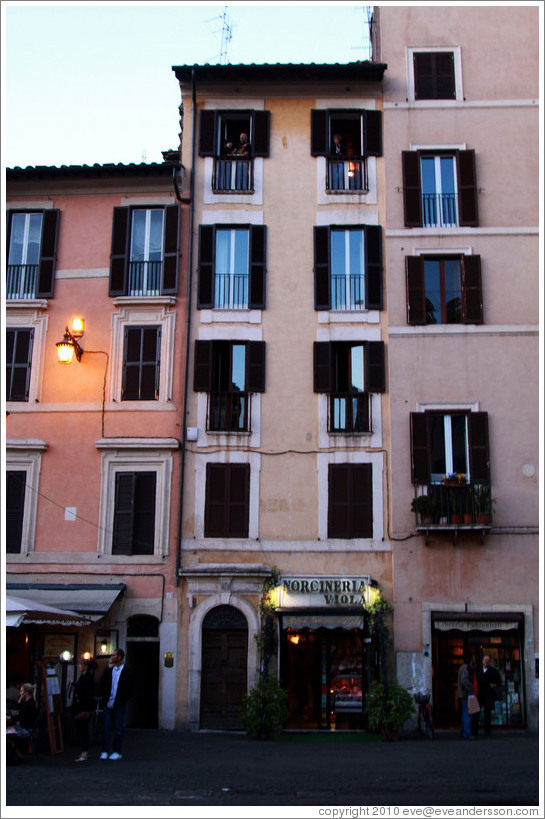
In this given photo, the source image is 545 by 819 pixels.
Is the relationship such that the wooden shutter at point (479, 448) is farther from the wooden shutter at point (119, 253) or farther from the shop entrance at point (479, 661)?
the wooden shutter at point (119, 253)

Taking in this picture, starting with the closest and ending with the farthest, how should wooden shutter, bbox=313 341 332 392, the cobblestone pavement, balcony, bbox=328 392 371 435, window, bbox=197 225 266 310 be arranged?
the cobblestone pavement, balcony, bbox=328 392 371 435, wooden shutter, bbox=313 341 332 392, window, bbox=197 225 266 310

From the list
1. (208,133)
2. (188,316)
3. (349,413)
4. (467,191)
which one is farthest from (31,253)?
(467,191)

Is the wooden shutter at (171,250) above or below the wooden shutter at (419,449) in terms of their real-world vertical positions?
above

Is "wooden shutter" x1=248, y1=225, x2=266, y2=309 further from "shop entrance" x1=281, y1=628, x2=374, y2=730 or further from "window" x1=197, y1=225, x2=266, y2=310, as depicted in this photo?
"shop entrance" x1=281, y1=628, x2=374, y2=730

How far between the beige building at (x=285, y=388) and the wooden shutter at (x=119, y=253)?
5.72ft

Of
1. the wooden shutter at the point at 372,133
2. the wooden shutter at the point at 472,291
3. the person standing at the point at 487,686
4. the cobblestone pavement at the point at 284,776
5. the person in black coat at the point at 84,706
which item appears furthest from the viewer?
the wooden shutter at the point at 372,133

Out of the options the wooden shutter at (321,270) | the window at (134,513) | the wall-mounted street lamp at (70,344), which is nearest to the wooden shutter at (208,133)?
the wooden shutter at (321,270)

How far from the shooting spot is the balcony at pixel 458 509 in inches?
816

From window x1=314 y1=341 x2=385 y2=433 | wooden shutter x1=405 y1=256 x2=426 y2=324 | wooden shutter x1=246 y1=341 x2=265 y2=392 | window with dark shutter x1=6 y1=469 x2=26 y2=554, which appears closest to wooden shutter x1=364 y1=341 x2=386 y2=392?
window x1=314 y1=341 x2=385 y2=433

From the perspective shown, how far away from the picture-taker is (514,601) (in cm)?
2088

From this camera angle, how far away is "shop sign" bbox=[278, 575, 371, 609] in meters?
20.9

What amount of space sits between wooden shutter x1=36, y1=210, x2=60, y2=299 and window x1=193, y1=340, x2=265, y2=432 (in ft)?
14.1

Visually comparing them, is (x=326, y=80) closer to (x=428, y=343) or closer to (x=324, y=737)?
(x=428, y=343)

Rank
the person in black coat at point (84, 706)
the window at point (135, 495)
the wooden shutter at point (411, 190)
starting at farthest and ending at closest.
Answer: the wooden shutter at point (411, 190), the window at point (135, 495), the person in black coat at point (84, 706)
